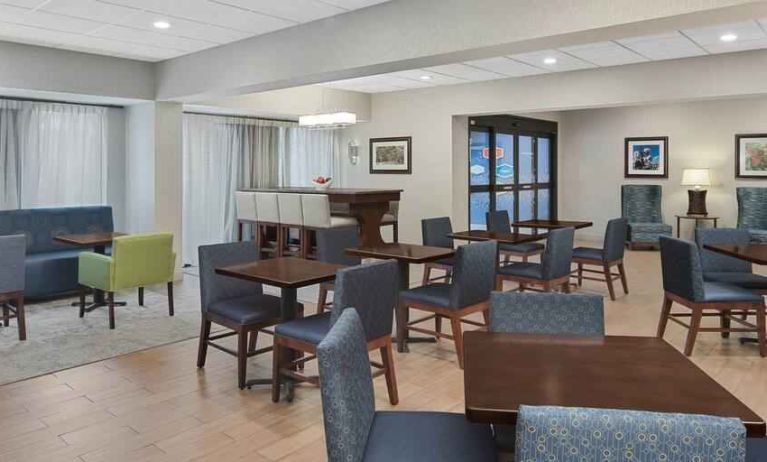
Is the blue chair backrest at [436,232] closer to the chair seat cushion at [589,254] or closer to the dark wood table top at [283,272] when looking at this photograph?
the chair seat cushion at [589,254]

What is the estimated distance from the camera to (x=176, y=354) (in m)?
4.32

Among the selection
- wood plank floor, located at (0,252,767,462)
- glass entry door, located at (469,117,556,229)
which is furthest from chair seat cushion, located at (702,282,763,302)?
glass entry door, located at (469,117,556,229)

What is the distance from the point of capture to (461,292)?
3.91 metres

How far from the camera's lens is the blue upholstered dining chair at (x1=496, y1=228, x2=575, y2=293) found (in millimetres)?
4980

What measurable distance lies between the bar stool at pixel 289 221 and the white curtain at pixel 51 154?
7.27 ft

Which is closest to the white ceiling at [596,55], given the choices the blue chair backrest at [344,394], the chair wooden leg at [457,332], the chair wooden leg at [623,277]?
the chair wooden leg at [623,277]

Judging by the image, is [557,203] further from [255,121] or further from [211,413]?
[211,413]

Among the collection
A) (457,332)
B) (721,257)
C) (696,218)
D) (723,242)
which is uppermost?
(696,218)

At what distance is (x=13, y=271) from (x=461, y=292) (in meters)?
3.40

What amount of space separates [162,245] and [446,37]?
304 centimetres

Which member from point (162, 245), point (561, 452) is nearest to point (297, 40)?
point (162, 245)

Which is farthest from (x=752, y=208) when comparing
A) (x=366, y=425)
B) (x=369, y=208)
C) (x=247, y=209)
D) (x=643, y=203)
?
(x=366, y=425)

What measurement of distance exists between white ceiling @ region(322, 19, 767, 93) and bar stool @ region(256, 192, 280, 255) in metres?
1.86

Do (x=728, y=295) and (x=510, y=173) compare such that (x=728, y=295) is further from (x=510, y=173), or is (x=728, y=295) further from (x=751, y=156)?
(x=751, y=156)
